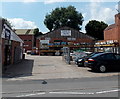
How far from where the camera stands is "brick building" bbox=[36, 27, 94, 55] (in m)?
47.2

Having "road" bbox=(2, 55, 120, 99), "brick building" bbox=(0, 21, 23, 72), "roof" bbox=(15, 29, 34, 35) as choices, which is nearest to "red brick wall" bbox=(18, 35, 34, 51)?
"roof" bbox=(15, 29, 34, 35)

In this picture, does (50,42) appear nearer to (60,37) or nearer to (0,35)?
(60,37)

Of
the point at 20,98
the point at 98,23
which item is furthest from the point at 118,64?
the point at 98,23

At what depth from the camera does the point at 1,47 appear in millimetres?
15234

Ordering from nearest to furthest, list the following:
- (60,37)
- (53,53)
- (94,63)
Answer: (94,63) < (53,53) < (60,37)

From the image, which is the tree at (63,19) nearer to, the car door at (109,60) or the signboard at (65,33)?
the signboard at (65,33)

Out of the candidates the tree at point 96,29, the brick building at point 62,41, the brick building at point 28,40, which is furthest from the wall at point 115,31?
the brick building at point 28,40

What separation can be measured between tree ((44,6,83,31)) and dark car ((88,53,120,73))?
58.0m

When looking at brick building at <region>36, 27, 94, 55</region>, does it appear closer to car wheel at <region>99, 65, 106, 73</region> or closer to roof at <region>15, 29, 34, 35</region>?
roof at <region>15, 29, 34, 35</region>

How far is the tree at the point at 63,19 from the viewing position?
7312 cm

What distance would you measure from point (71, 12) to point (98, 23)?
35.2 feet

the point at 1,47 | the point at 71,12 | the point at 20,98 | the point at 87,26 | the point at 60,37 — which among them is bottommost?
the point at 20,98

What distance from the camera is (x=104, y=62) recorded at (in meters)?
14.7

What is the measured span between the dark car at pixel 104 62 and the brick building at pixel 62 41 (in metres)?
31.9
